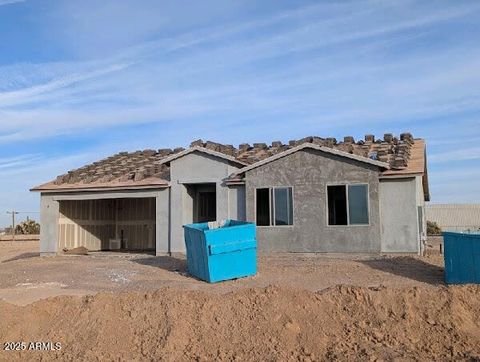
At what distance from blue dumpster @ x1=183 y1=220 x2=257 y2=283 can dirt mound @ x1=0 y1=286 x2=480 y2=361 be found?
2.02 meters

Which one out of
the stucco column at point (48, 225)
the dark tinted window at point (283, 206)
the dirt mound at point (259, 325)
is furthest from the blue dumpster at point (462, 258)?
the stucco column at point (48, 225)

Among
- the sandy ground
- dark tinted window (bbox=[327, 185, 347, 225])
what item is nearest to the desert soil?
the sandy ground

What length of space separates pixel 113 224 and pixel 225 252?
48.2ft

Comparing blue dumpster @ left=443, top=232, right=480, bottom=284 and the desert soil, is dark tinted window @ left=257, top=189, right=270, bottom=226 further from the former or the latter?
blue dumpster @ left=443, top=232, right=480, bottom=284

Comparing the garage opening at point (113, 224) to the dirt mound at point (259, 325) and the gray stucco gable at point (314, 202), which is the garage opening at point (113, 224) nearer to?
the gray stucco gable at point (314, 202)

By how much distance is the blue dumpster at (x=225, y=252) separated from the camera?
12.8 meters

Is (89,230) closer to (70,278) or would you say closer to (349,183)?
(70,278)

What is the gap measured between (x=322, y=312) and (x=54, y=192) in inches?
630

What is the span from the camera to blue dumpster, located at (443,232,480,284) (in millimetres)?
11484

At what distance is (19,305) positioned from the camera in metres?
11.2

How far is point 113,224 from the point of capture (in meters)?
26.4

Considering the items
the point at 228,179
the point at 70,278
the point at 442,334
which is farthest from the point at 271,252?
the point at 442,334

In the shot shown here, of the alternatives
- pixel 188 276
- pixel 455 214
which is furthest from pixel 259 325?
pixel 455 214

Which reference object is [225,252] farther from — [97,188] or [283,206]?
[97,188]
